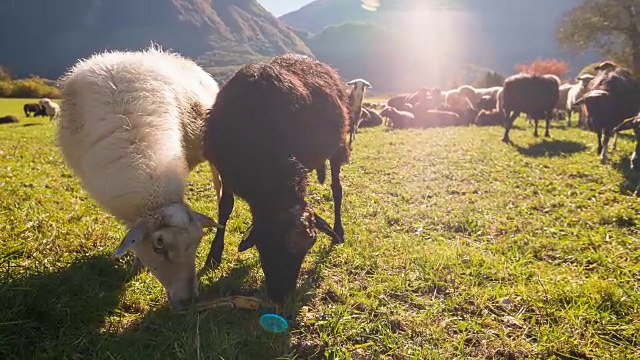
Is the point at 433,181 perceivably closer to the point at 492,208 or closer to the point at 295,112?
the point at 492,208

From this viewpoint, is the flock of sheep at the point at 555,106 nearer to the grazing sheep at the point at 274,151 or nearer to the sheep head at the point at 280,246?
the grazing sheep at the point at 274,151

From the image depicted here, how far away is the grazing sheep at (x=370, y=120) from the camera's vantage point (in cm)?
2471

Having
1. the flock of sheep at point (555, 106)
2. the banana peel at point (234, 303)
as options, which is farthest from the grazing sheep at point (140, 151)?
the flock of sheep at point (555, 106)

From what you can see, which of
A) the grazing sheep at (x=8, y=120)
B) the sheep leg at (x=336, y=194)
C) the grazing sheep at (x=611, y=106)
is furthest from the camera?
the grazing sheep at (x=8, y=120)

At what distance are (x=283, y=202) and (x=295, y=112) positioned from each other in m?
1.07

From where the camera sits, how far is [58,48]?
182 meters

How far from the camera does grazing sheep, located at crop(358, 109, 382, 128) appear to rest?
24706mm

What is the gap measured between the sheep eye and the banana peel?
567 mm

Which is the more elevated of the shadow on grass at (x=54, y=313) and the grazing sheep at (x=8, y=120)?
the shadow on grass at (x=54, y=313)

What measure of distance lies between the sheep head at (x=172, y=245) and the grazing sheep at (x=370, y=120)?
857 inches

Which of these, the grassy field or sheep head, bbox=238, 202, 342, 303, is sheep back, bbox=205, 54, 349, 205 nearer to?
sheep head, bbox=238, 202, 342, 303

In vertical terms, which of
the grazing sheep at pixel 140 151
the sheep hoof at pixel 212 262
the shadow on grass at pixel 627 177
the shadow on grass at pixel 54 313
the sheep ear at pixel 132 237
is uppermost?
the grazing sheep at pixel 140 151

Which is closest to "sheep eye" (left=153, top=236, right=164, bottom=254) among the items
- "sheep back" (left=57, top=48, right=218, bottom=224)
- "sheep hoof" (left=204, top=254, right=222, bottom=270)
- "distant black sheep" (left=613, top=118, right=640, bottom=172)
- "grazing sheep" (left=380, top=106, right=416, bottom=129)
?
"sheep back" (left=57, top=48, right=218, bottom=224)

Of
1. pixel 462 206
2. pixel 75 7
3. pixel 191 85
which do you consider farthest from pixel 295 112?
pixel 75 7
